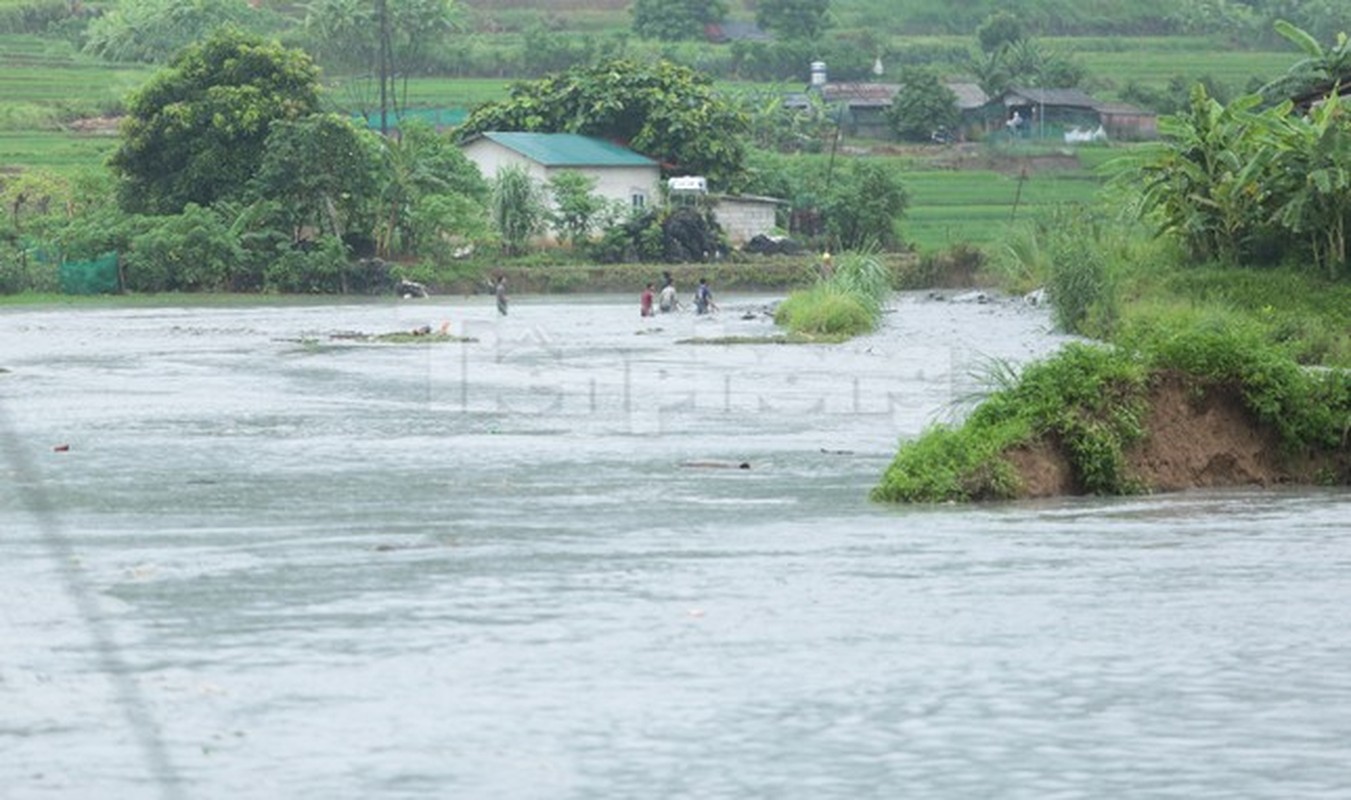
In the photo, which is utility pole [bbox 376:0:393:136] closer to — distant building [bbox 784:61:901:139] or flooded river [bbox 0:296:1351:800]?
distant building [bbox 784:61:901:139]

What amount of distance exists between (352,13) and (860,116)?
18562 millimetres

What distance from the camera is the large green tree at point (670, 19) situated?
10444cm

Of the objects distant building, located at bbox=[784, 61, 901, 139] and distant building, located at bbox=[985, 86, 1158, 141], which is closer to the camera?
distant building, located at bbox=[985, 86, 1158, 141]

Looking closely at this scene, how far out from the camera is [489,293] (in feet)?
183

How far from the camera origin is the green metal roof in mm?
60094

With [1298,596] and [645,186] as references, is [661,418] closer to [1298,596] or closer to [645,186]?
[1298,596]

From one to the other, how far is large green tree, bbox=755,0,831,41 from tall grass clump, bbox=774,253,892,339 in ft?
211

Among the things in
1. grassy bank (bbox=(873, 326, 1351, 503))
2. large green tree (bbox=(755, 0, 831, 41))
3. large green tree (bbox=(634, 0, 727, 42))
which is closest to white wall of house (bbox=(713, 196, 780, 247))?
large green tree (bbox=(634, 0, 727, 42))

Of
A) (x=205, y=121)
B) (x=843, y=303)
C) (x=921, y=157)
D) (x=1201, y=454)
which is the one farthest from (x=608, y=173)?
(x=1201, y=454)

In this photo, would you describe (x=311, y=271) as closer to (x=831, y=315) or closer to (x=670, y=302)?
(x=670, y=302)

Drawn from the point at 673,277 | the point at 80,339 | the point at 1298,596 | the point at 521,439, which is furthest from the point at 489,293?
the point at 1298,596

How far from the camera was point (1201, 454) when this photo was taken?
18.0 m

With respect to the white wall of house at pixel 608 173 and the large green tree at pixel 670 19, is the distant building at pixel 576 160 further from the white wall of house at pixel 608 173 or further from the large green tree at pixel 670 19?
the large green tree at pixel 670 19

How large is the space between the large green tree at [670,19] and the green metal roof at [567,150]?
1626 inches
